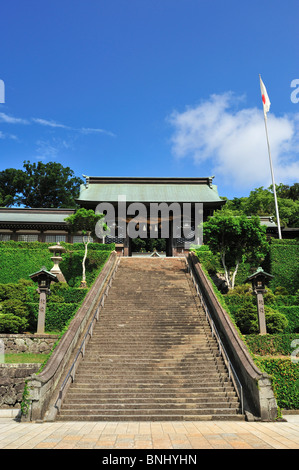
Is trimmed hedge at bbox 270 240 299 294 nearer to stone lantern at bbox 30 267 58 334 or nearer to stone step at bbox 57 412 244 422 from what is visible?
stone lantern at bbox 30 267 58 334

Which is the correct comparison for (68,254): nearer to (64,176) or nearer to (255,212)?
(255,212)

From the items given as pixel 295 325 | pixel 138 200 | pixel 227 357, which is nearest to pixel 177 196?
pixel 138 200

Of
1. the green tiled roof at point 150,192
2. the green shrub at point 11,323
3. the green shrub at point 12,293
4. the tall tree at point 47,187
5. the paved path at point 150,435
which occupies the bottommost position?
the paved path at point 150,435

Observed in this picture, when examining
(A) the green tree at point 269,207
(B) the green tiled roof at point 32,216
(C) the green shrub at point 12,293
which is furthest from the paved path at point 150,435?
(A) the green tree at point 269,207

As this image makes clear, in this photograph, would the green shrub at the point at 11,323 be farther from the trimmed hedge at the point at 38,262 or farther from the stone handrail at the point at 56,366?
the trimmed hedge at the point at 38,262

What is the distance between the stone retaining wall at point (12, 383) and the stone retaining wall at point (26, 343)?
263cm

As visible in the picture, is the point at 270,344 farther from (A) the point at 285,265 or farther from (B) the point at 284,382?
(A) the point at 285,265

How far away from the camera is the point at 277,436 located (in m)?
7.04

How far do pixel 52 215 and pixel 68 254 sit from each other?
498 inches

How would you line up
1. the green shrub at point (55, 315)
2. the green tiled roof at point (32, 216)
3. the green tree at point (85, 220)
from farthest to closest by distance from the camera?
1. the green tiled roof at point (32, 216)
2. the green tree at point (85, 220)
3. the green shrub at point (55, 315)

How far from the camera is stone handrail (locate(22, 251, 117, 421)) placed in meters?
8.59

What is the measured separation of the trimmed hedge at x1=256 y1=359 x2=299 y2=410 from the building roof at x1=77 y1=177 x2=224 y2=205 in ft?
75.1

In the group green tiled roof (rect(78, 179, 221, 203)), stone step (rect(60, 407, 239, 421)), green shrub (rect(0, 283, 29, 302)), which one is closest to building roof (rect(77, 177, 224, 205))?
green tiled roof (rect(78, 179, 221, 203))

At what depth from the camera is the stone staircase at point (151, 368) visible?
9.15 metres
